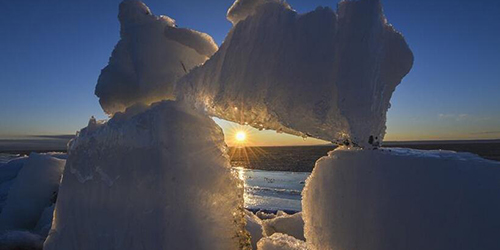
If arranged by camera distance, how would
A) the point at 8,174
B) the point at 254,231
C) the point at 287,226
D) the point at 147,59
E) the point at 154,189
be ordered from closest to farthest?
the point at 154,189 < the point at 147,59 < the point at 254,231 < the point at 287,226 < the point at 8,174

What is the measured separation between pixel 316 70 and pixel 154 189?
1.24 m

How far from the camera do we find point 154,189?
2.26 m

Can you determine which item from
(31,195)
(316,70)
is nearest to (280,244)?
(316,70)

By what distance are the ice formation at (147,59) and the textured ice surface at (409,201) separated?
5.28ft

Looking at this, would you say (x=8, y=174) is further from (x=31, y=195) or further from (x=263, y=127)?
(x=263, y=127)

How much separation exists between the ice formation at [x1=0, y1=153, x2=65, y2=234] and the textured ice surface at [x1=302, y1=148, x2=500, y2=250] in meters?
4.72

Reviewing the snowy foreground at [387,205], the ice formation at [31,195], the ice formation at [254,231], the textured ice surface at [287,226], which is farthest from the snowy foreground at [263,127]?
the ice formation at [31,195]

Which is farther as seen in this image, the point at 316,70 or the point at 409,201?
the point at 316,70

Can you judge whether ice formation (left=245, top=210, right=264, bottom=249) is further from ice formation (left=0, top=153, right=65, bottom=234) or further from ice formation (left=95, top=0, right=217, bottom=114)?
ice formation (left=0, top=153, right=65, bottom=234)

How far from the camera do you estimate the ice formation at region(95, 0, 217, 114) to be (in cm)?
304

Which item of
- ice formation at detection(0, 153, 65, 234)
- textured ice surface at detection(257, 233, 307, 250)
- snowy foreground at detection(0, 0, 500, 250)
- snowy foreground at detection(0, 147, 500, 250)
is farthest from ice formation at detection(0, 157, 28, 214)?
textured ice surface at detection(257, 233, 307, 250)

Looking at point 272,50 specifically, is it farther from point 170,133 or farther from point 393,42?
point 170,133

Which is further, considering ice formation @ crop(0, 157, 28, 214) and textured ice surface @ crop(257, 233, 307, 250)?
ice formation @ crop(0, 157, 28, 214)

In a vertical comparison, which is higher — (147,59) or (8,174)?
(147,59)
